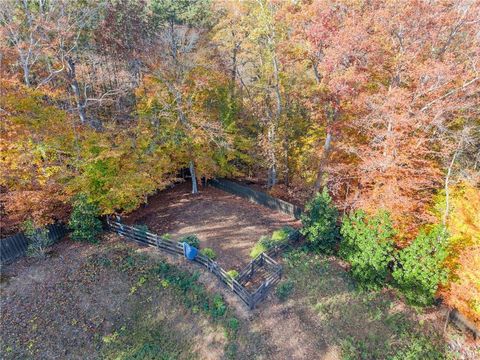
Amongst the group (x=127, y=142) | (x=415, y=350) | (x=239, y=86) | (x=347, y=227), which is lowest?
(x=415, y=350)

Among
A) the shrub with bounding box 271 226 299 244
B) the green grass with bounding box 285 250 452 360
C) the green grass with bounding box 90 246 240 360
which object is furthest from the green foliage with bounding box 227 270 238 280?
the shrub with bounding box 271 226 299 244

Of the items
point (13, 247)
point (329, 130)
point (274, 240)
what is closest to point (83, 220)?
point (13, 247)

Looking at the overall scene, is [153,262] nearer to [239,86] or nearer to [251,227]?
[251,227]

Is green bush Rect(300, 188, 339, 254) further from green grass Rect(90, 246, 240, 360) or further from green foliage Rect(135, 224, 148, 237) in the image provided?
green foliage Rect(135, 224, 148, 237)

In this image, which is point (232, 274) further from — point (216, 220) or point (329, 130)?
point (329, 130)

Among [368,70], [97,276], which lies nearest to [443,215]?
[368,70]

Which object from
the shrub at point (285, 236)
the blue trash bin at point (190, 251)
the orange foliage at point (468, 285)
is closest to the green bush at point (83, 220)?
the blue trash bin at point (190, 251)
